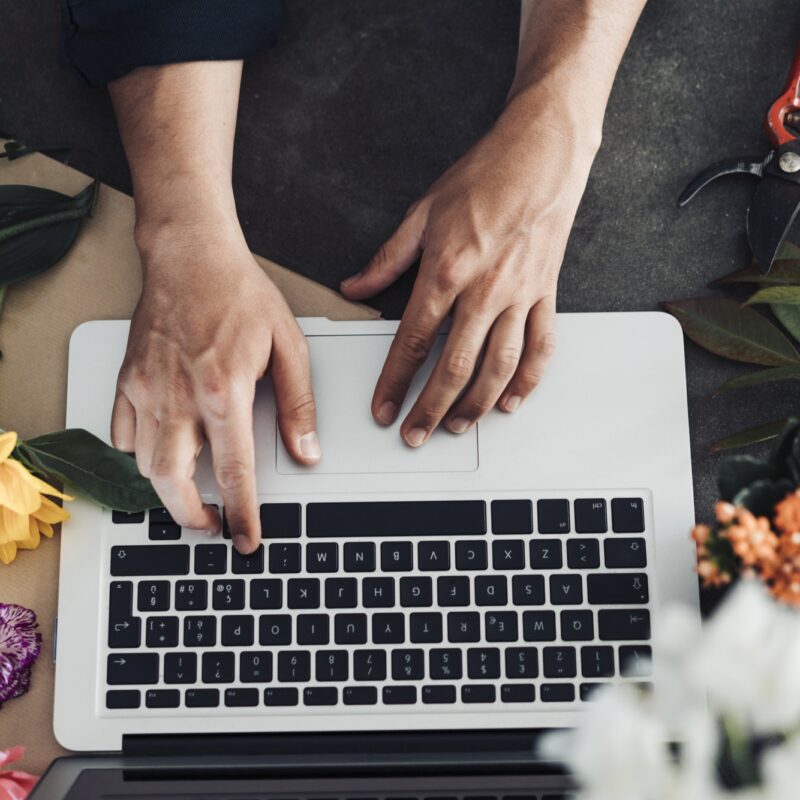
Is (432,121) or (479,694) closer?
(479,694)

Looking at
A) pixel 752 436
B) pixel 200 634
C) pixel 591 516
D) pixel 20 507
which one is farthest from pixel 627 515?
pixel 20 507

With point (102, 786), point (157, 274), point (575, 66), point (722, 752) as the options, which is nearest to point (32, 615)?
point (102, 786)

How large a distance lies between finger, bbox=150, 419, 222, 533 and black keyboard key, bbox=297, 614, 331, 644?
10 centimetres

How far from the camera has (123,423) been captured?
1.96 feet

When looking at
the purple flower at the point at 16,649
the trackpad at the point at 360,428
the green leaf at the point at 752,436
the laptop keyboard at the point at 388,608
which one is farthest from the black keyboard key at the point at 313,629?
the green leaf at the point at 752,436

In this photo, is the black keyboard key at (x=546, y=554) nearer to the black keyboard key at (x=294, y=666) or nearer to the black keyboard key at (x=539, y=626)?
the black keyboard key at (x=539, y=626)

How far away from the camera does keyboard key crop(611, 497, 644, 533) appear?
0.58 meters

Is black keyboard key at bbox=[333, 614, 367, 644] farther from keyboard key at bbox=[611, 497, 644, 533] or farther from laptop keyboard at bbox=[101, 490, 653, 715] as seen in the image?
keyboard key at bbox=[611, 497, 644, 533]

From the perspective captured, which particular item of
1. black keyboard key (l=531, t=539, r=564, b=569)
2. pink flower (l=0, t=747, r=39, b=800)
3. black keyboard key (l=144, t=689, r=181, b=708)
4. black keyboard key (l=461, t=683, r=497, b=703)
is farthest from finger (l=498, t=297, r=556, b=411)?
pink flower (l=0, t=747, r=39, b=800)

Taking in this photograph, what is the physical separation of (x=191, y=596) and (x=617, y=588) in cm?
32

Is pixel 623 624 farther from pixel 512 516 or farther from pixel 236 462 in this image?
pixel 236 462

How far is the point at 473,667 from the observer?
0.56m

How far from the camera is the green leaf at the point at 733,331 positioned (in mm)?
625

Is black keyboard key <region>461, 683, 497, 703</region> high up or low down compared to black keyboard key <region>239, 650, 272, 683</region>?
down
